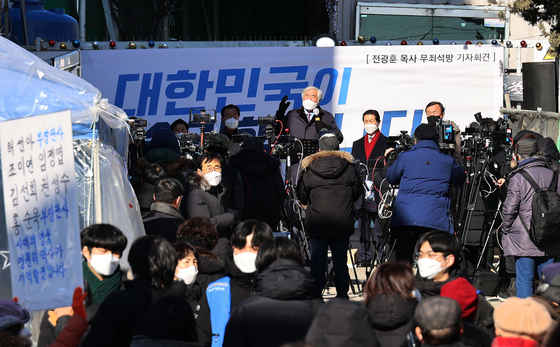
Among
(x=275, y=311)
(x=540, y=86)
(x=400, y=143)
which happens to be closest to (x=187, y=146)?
(x=400, y=143)

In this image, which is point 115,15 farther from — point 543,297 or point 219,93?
point 543,297

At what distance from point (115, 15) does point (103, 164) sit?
10013 mm

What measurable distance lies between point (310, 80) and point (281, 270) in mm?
6986

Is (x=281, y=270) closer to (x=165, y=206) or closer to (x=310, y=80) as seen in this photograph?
(x=165, y=206)

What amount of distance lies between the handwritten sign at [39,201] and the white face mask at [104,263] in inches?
8.2

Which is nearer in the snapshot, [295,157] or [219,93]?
[295,157]

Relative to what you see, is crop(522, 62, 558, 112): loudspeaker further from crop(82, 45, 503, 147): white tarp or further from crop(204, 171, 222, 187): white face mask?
crop(204, 171, 222, 187): white face mask

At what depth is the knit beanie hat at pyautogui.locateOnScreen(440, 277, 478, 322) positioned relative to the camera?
137 inches

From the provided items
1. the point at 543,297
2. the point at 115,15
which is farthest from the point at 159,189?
the point at 115,15

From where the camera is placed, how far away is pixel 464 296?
349 cm

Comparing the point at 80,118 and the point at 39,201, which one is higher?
the point at 80,118

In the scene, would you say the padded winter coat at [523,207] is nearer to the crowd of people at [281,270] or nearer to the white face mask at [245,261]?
the crowd of people at [281,270]

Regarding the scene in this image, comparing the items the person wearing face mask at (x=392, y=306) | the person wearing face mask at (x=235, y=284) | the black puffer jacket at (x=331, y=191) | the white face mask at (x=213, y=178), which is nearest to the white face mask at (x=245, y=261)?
the person wearing face mask at (x=235, y=284)

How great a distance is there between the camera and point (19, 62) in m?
4.57
